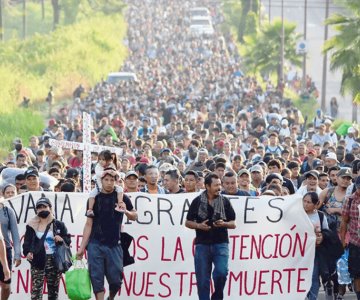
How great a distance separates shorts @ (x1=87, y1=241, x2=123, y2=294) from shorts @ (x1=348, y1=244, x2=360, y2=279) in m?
2.21

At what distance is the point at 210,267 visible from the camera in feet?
49.8

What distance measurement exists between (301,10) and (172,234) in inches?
3666

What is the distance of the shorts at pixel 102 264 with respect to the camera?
590 inches

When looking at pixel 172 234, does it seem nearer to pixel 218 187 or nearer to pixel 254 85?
pixel 218 187

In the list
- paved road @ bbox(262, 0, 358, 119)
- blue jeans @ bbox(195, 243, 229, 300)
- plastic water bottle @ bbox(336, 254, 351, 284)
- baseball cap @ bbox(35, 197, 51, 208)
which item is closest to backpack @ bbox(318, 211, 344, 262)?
plastic water bottle @ bbox(336, 254, 351, 284)

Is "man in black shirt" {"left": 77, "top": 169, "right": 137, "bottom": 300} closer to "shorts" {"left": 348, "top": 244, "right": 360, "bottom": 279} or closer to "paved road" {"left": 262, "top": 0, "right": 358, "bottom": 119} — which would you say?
"shorts" {"left": 348, "top": 244, "right": 360, "bottom": 279}

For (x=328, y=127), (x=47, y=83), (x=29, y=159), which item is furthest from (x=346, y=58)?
(x=47, y=83)

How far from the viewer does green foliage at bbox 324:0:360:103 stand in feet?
129

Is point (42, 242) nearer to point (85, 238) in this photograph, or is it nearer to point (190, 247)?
point (85, 238)

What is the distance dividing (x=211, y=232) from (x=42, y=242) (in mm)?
1602

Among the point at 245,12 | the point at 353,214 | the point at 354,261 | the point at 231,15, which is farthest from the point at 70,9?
the point at 354,261

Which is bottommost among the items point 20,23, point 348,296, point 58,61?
point 348,296

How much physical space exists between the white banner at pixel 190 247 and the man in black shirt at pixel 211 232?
1.21 meters

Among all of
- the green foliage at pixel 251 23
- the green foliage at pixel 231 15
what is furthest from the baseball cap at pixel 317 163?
the green foliage at pixel 231 15
